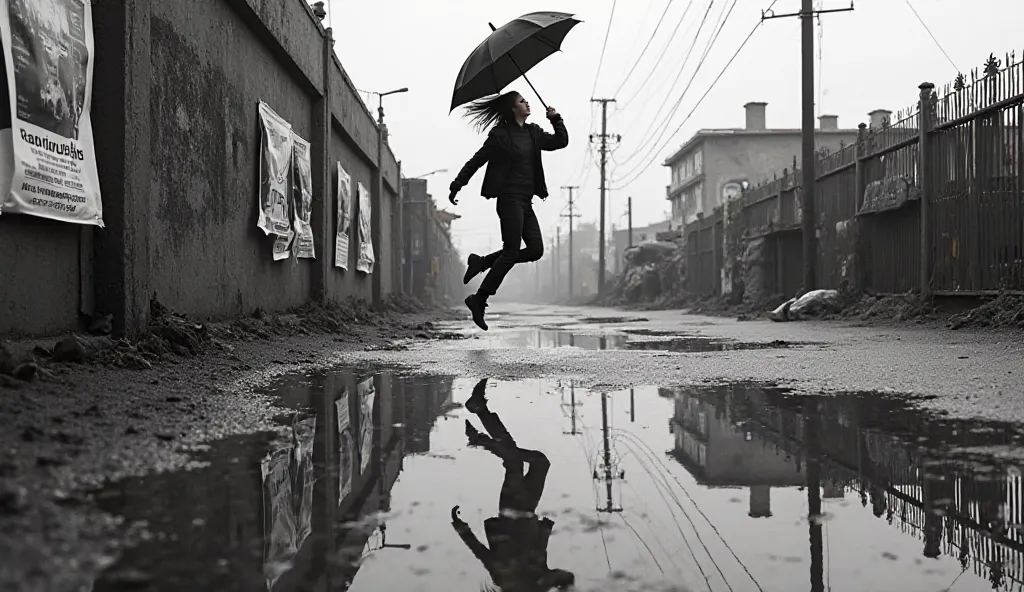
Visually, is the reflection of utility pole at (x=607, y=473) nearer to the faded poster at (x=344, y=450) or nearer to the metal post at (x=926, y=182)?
the faded poster at (x=344, y=450)

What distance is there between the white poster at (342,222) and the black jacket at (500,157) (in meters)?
6.05

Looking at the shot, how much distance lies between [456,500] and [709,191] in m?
47.1

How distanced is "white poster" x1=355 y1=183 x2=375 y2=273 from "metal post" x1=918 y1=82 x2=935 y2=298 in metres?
9.22

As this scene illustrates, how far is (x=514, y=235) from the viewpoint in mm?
7078

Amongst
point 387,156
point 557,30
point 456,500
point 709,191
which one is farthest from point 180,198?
point 709,191

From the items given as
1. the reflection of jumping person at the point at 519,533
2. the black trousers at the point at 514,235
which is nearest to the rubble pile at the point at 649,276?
the black trousers at the point at 514,235

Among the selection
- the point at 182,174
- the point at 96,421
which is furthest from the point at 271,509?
the point at 182,174

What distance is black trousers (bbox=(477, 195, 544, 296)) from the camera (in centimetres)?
704

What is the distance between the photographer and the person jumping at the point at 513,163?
22.7ft

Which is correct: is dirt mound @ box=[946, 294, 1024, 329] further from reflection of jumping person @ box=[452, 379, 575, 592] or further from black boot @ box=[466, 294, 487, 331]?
reflection of jumping person @ box=[452, 379, 575, 592]

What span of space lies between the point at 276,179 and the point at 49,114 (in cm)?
480

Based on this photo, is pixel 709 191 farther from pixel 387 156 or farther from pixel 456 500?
pixel 456 500

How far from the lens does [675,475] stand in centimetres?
235

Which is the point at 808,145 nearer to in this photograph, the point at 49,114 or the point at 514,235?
the point at 514,235
